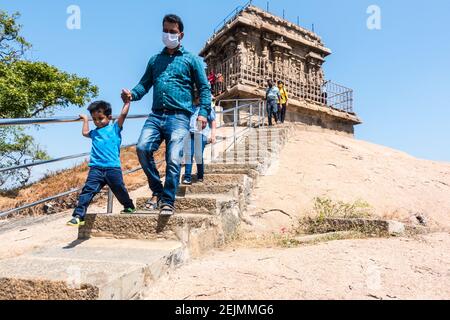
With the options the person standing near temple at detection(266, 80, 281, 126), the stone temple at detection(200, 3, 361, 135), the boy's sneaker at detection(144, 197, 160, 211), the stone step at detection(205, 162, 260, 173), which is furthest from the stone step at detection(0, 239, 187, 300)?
the stone temple at detection(200, 3, 361, 135)

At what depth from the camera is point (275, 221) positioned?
14.5 feet

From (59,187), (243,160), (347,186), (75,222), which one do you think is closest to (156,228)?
(75,222)

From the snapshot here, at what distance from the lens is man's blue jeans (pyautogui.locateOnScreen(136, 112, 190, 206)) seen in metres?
2.96

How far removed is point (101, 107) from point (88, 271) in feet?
5.83

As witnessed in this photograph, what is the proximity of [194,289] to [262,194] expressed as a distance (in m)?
3.03

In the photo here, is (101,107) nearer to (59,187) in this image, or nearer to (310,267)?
(310,267)

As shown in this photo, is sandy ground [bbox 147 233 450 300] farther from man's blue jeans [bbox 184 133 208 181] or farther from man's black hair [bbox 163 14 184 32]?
man's black hair [bbox 163 14 184 32]

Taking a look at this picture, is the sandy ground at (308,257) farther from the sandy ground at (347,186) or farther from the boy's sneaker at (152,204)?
the boy's sneaker at (152,204)

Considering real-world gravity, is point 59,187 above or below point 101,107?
below

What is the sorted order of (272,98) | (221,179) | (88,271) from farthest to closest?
(272,98)
(221,179)
(88,271)

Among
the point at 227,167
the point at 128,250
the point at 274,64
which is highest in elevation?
the point at 274,64

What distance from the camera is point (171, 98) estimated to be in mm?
3141

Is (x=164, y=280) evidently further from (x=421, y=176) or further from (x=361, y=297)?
(x=421, y=176)

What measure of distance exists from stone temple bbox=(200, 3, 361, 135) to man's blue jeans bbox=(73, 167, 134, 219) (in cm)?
1119
